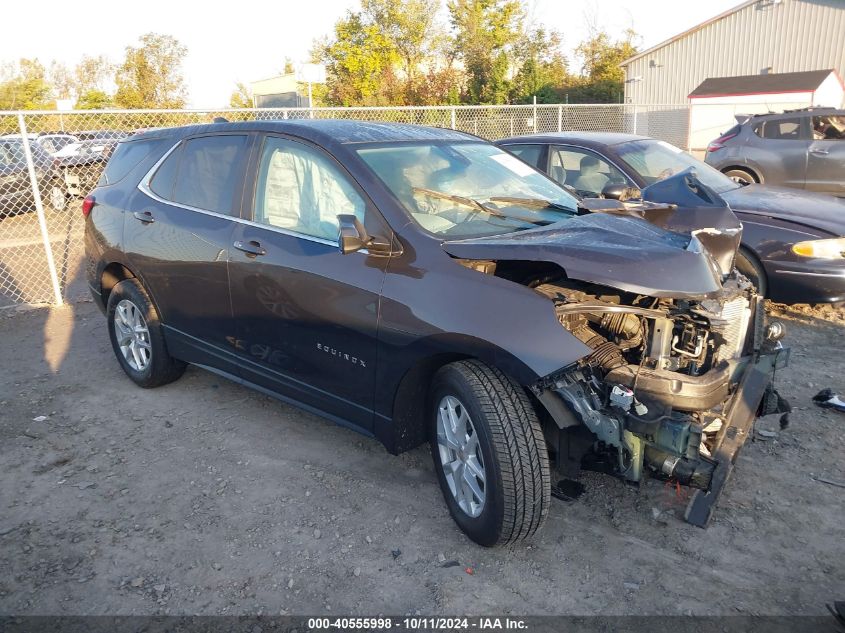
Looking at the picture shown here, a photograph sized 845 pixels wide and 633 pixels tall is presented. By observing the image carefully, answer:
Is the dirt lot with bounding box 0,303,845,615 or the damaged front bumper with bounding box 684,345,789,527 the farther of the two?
the damaged front bumper with bounding box 684,345,789,527

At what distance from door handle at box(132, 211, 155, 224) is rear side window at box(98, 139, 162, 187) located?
488 mm

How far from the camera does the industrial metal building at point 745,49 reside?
93.0 ft

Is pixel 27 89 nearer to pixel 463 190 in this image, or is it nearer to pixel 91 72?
pixel 91 72

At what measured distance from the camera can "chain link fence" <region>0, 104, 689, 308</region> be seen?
319 inches

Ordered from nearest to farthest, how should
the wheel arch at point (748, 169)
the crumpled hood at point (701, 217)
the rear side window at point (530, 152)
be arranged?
the crumpled hood at point (701, 217), the rear side window at point (530, 152), the wheel arch at point (748, 169)

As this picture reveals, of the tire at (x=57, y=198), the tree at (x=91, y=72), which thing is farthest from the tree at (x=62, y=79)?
the tire at (x=57, y=198)

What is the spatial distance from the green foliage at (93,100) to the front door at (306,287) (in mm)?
37671

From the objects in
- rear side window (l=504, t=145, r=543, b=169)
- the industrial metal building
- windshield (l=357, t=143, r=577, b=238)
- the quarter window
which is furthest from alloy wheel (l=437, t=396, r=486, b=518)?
the industrial metal building

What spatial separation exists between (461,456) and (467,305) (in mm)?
700

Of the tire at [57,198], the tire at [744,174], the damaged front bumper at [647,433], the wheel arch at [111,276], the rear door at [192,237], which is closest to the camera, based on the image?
the damaged front bumper at [647,433]

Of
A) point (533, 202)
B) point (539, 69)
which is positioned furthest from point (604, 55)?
point (533, 202)

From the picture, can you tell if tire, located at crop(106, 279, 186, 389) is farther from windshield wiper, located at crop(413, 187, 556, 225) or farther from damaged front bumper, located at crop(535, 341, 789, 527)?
damaged front bumper, located at crop(535, 341, 789, 527)

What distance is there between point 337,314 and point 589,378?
4.24ft

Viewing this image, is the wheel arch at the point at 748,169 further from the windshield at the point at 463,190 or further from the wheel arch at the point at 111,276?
the wheel arch at the point at 111,276
